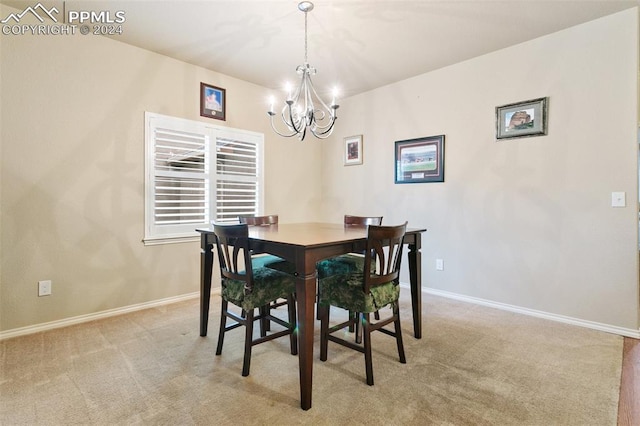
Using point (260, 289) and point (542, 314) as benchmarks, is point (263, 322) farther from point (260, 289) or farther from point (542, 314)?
point (542, 314)

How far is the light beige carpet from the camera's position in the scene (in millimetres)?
1556

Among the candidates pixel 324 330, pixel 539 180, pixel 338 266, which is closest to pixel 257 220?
pixel 338 266

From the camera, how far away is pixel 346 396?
1.71 meters

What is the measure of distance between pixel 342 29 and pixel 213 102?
1727mm

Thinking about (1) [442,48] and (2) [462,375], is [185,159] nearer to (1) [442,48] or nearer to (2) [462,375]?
(1) [442,48]

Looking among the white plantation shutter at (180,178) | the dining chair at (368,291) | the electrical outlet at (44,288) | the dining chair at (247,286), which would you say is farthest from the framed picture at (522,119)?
the electrical outlet at (44,288)

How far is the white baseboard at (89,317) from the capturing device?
2.47 m

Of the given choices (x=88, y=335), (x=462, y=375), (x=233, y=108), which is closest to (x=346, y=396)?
(x=462, y=375)

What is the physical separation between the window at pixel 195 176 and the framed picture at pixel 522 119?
2771mm

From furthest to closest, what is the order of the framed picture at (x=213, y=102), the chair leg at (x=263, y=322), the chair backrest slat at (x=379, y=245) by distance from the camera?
the framed picture at (x=213, y=102)
the chair leg at (x=263, y=322)
the chair backrest slat at (x=379, y=245)

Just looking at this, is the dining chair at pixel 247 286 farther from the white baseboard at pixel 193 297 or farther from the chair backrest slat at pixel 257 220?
the white baseboard at pixel 193 297

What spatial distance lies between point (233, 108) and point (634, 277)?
4.22 m

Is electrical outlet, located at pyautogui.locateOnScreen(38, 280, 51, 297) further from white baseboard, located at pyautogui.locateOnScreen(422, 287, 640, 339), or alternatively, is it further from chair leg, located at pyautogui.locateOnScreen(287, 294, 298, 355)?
white baseboard, located at pyautogui.locateOnScreen(422, 287, 640, 339)

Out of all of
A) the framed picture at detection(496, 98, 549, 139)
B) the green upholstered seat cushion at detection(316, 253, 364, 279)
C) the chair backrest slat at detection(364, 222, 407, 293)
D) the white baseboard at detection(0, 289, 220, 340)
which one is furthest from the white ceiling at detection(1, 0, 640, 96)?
the white baseboard at detection(0, 289, 220, 340)
